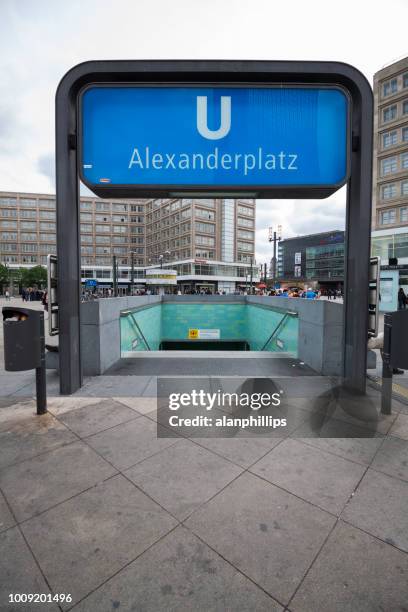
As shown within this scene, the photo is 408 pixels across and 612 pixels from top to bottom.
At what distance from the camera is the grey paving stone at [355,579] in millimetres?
1595

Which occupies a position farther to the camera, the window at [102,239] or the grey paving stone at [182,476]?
the window at [102,239]

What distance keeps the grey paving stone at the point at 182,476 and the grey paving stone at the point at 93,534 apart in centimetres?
11

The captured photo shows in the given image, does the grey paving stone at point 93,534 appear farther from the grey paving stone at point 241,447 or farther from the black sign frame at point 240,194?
the black sign frame at point 240,194

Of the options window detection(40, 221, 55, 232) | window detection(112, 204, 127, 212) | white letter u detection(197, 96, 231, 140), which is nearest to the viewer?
white letter u detection(197, 96, 231, 140)

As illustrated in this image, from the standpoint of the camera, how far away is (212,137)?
15.4 ft

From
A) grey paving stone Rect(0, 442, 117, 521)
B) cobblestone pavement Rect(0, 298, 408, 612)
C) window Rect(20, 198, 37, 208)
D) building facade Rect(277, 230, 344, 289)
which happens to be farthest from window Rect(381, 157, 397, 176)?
window Rect(20, 198, 37, 208)

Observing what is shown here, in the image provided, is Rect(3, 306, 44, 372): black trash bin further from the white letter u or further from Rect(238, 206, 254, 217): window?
Rect(238, 206, 254, 217): window

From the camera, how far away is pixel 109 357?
21.9ft

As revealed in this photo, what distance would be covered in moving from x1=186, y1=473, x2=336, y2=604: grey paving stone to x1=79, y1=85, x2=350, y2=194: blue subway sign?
13.7 feet

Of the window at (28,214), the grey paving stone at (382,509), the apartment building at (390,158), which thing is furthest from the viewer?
the window at (28,214)

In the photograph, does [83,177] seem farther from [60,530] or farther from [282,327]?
[282,327]

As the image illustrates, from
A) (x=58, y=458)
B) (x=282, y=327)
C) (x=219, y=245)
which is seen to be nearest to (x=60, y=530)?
(x=58, y=458)

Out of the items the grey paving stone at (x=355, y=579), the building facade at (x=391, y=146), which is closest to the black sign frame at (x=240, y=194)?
the grey paving stone at (x=355, y=579)

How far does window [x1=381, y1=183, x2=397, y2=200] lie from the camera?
104ft
